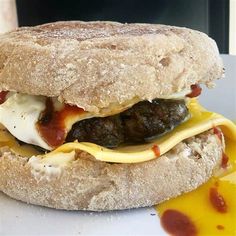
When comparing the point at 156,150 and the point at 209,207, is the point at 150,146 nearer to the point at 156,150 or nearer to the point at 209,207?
the point at 156,150

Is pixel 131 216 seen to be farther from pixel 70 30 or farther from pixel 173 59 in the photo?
pixel 70 30

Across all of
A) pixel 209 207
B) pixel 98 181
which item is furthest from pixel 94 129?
pixel 209 207

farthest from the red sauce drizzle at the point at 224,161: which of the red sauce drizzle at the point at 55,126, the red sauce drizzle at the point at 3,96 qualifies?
the red sauce drizzle at the point at 3,96

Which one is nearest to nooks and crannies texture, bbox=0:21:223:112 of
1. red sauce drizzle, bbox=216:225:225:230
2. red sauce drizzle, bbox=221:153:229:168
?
red sauce drizzle, bbox=221:153:229:168

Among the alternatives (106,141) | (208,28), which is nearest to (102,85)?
(106,141)

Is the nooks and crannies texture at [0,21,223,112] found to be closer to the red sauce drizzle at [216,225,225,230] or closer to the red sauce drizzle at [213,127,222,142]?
the red sauce drizzle at [213,127,222,142]

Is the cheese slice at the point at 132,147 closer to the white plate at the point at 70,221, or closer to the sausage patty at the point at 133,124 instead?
the sausage patty at the point at 133,124
